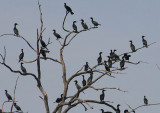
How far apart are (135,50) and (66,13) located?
11.7ft

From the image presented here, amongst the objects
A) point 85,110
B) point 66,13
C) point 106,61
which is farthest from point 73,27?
point 85,110

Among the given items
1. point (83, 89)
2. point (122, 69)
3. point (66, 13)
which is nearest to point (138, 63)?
point (122, 69)

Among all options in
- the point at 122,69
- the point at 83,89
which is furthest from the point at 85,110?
the point at 122,69

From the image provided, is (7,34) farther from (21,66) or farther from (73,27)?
(73,27)

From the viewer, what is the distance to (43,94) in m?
24.6

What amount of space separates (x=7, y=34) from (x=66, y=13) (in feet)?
10.8

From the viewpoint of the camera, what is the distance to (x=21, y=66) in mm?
25078

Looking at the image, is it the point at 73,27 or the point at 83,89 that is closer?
the point at 83,89

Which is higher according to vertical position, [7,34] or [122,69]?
[7,34]

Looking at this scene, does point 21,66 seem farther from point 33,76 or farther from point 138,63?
point 138,63

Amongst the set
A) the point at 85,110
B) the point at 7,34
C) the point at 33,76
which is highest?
the point at 7,34

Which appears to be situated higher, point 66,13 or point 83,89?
point 66,13

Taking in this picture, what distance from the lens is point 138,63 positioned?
24.2 meters

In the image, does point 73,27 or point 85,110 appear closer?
point 85,110
